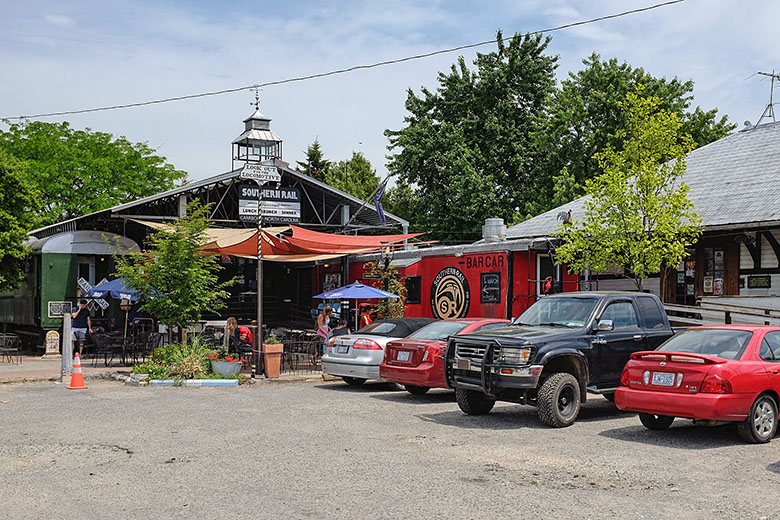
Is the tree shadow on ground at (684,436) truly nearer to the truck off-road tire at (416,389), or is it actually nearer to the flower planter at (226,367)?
the truck off-road tire at (416,389)

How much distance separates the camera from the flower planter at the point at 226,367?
1620 cm

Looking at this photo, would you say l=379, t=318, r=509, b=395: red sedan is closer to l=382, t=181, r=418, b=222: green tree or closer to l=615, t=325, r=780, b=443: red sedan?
l=615, t=325, r=780, b=443: red sedan

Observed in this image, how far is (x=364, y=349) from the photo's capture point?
1470cm

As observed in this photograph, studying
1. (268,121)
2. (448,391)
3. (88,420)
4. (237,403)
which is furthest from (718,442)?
(268,121)

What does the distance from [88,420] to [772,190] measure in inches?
625

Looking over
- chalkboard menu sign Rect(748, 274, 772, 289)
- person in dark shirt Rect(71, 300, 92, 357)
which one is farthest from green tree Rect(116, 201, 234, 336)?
chalkboard menu sign Rect(748, 274, 772, 289)

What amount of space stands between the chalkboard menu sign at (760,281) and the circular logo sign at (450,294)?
6.89 meters

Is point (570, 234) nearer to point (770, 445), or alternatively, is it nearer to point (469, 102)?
point (770, 445)

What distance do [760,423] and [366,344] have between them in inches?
283

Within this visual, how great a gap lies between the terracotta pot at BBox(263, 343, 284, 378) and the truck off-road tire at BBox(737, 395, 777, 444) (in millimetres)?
10029

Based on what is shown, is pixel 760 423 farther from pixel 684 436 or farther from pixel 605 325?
pixel 605 325

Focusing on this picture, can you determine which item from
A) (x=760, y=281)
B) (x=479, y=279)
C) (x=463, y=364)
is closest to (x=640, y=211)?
(x=760, y=281)

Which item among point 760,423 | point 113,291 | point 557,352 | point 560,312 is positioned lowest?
point 760,423

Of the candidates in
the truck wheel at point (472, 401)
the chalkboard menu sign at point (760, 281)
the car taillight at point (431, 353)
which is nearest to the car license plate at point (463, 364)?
the truck wheel at point (472, 401)
